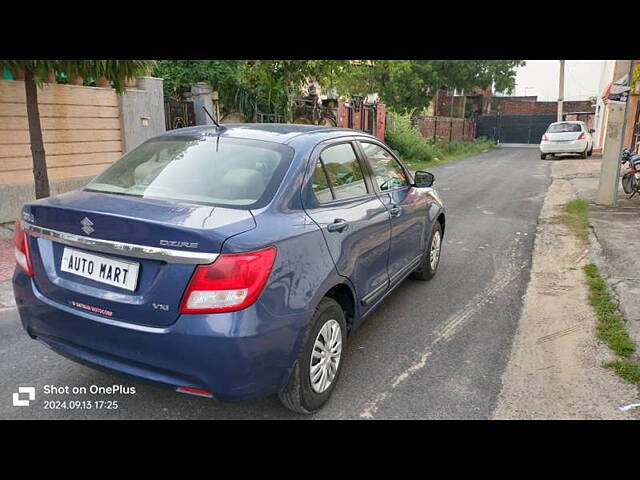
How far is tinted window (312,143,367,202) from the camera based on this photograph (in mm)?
3189

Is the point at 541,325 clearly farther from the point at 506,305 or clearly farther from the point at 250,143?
the point at 250,143

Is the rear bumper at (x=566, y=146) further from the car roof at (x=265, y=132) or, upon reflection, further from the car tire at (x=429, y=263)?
the car roof at (x=265, y=132)

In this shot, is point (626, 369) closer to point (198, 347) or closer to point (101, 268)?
point (198, 347)

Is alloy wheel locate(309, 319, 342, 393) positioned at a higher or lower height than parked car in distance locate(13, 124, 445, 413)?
lower

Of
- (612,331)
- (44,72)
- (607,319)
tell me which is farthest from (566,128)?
(44,72)

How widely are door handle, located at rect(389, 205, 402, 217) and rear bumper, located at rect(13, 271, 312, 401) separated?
5.23 ft

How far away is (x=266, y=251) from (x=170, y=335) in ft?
1.98

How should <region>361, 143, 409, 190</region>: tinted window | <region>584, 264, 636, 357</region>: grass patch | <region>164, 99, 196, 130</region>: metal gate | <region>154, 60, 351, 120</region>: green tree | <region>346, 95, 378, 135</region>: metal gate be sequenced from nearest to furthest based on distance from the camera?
<region>584, 264, 636, 357</region>: grass patch
<region>361, 143, 409, 190</region>: tinted window
<region>164, 99, 196, 130</region>: metal gate
<region>154, 60, 351, 120</region>: green tree
<region>346, 95, 378, 135</region>: metal gate

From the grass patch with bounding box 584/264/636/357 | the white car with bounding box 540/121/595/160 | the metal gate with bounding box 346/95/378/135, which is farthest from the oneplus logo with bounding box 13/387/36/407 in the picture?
the white car with bounding box 540/121/595/160

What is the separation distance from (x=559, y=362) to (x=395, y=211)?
1669mm

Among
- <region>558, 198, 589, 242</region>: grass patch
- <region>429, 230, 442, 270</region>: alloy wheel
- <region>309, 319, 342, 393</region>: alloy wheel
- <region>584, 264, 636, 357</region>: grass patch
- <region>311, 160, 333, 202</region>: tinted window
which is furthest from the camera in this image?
<region>558, 198, 589, 242</region>: grass patch

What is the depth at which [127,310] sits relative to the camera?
2422 mm

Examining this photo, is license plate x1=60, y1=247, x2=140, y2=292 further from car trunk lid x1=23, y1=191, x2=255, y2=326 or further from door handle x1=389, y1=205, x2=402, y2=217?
door handle x1=389, y1=205, x2=402, y2=217

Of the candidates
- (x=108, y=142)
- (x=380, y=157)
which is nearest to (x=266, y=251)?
(x=380, y=157)
